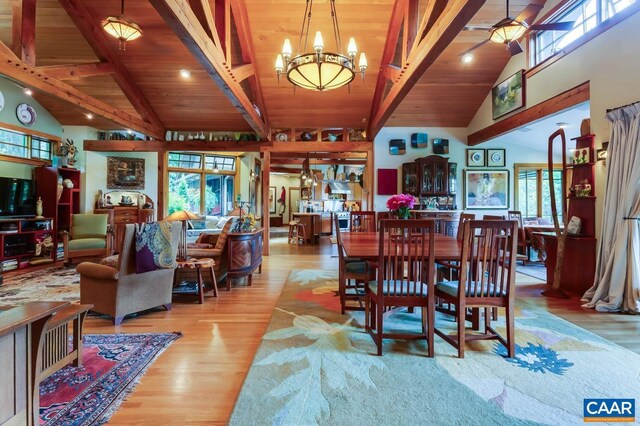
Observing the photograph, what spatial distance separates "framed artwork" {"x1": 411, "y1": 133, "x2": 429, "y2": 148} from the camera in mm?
7297

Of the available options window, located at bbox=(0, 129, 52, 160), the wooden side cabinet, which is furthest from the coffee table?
window, located at bbox=(0, 129, 52, 160)

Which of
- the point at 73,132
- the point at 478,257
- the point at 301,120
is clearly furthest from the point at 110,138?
the point at 478,257

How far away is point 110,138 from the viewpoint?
24.2ft

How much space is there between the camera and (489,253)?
2346 mm

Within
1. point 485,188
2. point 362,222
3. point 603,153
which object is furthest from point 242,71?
point 485,188

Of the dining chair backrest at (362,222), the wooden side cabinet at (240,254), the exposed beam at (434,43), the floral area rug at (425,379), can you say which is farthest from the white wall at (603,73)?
the wooden side cabinet at (240,254)

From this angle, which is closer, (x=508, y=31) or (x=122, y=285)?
(x=122, y=285)

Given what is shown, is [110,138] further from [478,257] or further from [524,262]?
[524,262]

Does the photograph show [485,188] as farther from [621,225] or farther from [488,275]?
[488,275]

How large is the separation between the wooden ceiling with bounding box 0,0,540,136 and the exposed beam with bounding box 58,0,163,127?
0.09 feet

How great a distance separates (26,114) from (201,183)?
399 centimetres

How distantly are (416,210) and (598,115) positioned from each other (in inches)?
143

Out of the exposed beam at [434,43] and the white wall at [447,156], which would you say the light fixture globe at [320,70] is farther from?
the white wall at [447,156]

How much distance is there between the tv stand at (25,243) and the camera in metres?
5.13
